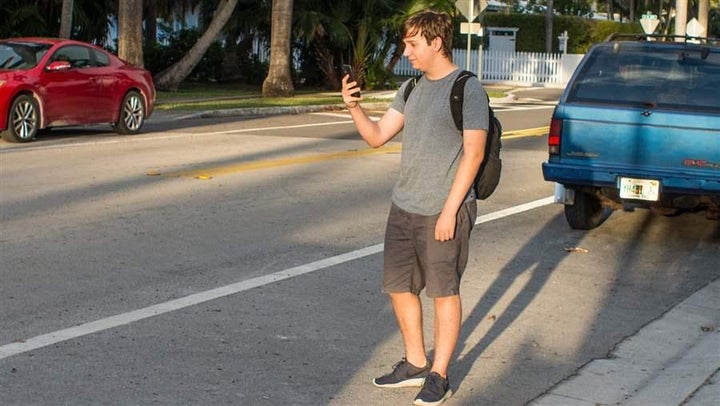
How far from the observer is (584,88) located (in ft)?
35.0

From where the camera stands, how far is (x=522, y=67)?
1903 inches

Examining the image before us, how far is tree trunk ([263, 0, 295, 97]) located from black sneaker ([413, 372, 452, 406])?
24570mm

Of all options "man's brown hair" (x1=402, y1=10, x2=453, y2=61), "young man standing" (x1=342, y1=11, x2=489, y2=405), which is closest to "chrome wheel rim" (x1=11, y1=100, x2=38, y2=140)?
"young man standing" (x1=342, y1=11, x2=489, y2=405)

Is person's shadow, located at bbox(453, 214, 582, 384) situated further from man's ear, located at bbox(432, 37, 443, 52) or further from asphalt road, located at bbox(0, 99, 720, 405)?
man's ear, located at bbox(432, 37, 443, 52)

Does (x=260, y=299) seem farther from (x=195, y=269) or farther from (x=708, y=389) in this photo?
(x=708, y=389)

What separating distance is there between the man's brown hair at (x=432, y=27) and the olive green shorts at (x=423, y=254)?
79cm

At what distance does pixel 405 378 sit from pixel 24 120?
40.7ft

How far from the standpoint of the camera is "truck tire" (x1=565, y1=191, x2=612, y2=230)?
11.1m

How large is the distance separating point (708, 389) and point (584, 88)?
4.71 metres

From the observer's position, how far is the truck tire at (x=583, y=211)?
11.1 metres

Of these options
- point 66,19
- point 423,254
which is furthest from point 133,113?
point 423,254

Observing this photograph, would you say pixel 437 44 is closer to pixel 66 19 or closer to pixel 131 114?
pixel 131 114

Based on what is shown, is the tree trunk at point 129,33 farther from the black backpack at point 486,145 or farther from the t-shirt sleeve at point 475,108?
the t-shirt sleeve at point 475,108

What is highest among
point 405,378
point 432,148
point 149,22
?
point 149,22
